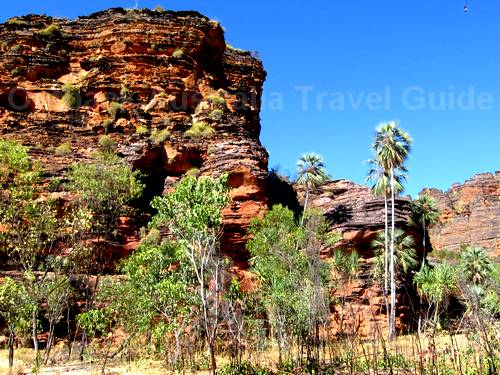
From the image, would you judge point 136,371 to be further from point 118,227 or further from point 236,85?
point 236,85

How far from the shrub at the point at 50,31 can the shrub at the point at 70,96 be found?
21.8 ft

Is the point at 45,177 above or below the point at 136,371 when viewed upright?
above

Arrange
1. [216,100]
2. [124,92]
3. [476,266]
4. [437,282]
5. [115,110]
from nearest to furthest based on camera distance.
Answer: [437,282]
[115,110]
[124,92]
[216,100]
[476,266]

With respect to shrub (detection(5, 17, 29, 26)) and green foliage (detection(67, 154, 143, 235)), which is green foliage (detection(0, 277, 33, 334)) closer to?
green foliage (detection(67, 154, 143, 235))

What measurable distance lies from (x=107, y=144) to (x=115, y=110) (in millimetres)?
4083

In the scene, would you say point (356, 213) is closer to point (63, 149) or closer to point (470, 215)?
point (63, 149)

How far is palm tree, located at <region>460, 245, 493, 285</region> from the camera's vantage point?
43.8m

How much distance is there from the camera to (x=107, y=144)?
37.6 m

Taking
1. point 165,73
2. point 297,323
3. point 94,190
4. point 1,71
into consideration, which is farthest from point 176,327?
point 1,71

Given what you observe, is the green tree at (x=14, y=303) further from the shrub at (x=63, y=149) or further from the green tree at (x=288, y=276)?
the shrub at (x=63, y=149)

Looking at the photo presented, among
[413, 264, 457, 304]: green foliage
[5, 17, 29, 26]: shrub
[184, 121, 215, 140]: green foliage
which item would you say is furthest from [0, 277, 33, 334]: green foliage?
[5, 17, 29, 26]: shrub

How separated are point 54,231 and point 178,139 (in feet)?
50.5

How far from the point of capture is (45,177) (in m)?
33.6

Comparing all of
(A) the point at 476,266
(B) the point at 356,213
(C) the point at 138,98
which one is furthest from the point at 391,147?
(C) the point at 138,98
